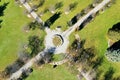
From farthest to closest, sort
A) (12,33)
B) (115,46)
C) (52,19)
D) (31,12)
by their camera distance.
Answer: (31,12), (52,19), (12,33), (115,46)

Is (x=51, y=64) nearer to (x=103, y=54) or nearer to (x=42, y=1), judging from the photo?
(x=103, y=54)

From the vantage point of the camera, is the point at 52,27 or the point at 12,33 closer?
the point at 52,27

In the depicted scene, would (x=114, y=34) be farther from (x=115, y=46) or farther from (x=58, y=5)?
(x=58, y=5)

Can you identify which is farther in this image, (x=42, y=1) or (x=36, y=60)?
(x=42, y=1)

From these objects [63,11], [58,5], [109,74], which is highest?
[58,5]

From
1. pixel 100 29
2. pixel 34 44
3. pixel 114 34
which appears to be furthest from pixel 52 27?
pixel 114 34

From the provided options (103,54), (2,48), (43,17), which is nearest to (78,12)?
(43,17)
